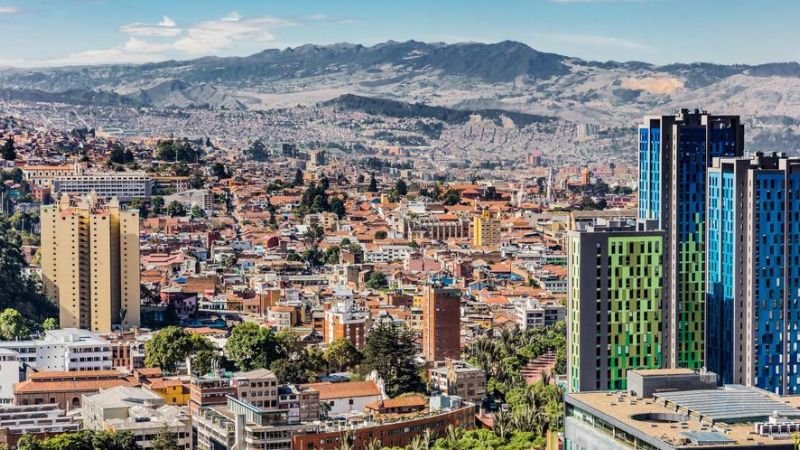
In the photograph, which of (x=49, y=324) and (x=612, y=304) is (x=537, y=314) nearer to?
(x=49, y=324)

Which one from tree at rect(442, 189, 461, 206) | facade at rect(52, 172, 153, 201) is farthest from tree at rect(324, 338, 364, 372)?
tree at rect(442, 189, 461, 206)

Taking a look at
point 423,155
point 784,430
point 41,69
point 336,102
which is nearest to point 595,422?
point 784,430

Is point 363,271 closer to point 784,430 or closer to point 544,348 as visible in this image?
point 544,348

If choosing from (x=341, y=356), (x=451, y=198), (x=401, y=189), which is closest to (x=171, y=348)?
(x=341, y=356)

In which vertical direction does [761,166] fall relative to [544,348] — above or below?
above

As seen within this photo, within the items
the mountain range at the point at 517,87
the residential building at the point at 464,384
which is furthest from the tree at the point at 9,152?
the mountain range at the point at 517,87

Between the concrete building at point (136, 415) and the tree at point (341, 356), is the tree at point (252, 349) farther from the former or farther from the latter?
the concrete building at point (136, 415)
